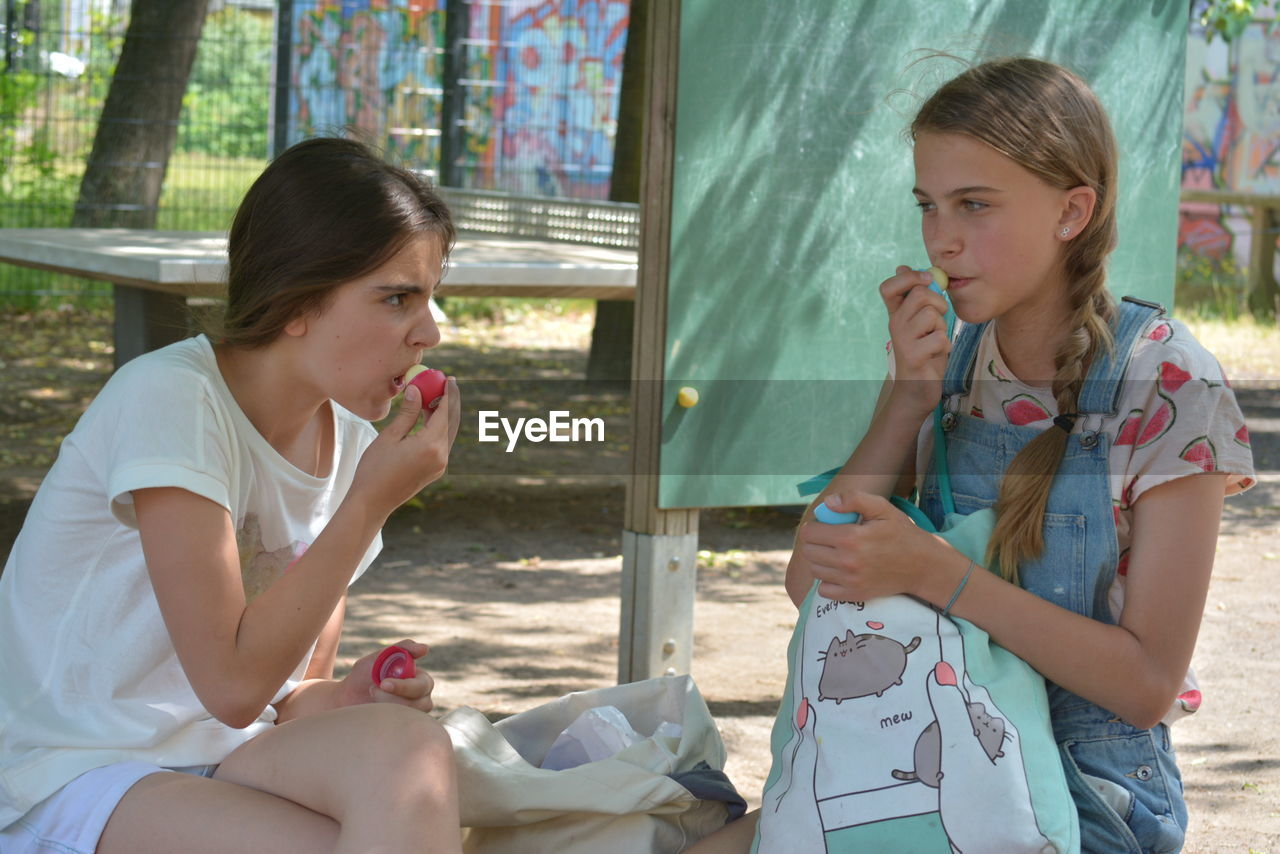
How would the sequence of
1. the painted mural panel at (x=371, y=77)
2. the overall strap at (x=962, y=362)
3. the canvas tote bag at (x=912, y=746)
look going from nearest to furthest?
the canvas tote bag at (x=912, y=746) → the overall strap at (x=962, y=362) → the painted mural panel at (x=371, y=77)

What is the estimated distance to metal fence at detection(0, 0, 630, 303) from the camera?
9.70 m

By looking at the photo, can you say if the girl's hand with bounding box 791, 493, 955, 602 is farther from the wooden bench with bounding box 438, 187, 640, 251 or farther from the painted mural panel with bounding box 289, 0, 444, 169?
the painted mural panel with bounding box 289, 0, 444, 169

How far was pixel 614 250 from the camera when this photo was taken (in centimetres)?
618

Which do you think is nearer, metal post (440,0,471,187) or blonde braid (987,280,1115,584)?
blonde braid (987,280,1115,584)

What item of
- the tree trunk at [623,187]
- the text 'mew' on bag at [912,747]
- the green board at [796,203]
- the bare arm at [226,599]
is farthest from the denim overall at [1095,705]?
the tree trunk at [623,187]

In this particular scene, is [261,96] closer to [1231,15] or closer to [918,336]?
[1231,15]

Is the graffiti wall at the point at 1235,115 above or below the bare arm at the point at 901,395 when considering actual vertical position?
above

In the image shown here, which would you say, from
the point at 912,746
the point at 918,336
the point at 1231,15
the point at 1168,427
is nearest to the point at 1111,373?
the point at 1168,427

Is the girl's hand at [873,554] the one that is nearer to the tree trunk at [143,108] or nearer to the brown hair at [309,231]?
the brown hair at [309,231]

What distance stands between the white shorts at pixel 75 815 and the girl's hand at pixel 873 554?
0.92m

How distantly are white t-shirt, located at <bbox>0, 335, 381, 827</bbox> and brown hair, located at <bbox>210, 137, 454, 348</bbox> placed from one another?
0.11m

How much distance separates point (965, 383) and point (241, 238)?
43.4 inches

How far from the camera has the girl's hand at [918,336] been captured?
2066 millimetres

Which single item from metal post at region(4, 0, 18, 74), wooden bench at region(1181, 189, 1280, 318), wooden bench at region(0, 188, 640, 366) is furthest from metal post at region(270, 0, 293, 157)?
wooden bench at region(1181, 189, 1280, 318)
